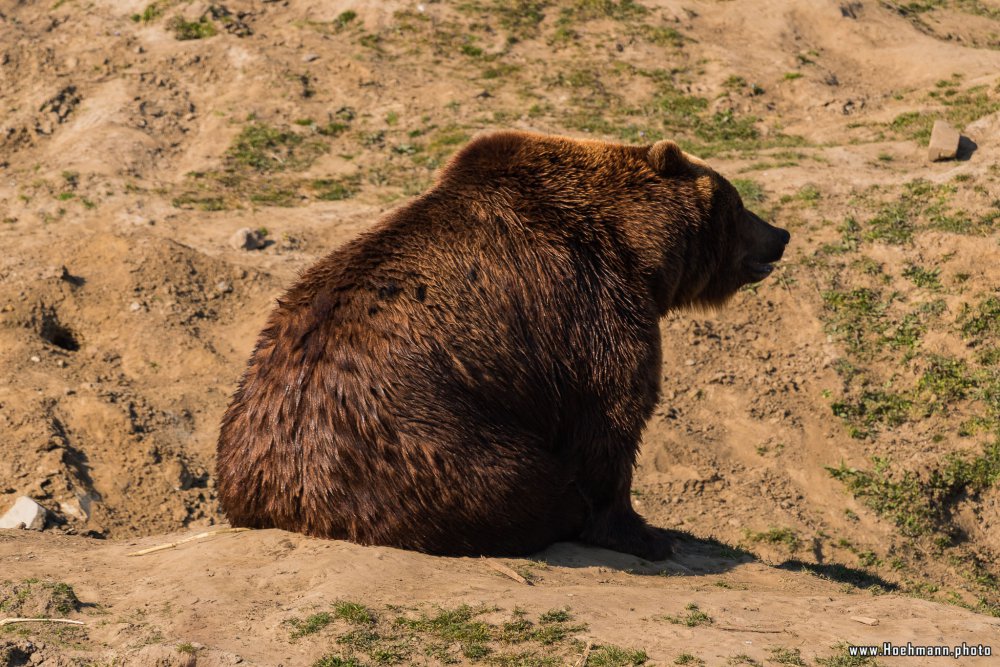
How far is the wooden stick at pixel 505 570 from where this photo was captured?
16.4ft

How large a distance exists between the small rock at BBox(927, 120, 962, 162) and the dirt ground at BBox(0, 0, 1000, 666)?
0.48ft

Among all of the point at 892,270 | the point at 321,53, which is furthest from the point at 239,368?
the point at 321,53

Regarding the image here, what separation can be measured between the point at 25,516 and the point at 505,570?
3.34 m

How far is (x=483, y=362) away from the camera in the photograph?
5.36 meters

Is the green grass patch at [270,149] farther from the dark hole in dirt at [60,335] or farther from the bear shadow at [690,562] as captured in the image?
the bear shadow at [690,562]

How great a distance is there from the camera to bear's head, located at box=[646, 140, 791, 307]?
632cm

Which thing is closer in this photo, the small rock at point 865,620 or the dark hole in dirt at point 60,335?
the small rock at point 865,620

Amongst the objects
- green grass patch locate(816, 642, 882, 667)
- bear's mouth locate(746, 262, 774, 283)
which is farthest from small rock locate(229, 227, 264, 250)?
green grass patch locate(816, 642, 882, 667)

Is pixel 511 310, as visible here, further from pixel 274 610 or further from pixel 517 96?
pixel 517 96

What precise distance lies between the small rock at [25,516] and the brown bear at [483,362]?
1.93 meters

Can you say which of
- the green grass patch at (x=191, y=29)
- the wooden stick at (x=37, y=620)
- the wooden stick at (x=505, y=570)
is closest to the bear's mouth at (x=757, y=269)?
the wooden stick at (x=505, y=570)

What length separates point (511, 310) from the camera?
555 centimetres

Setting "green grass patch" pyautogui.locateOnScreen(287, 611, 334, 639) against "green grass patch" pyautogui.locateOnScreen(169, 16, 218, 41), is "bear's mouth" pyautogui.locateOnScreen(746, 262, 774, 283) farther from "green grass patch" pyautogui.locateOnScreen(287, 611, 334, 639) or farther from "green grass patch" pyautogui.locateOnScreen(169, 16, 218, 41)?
"green grass patch" pyautogui.locateOnScreen(169, 16, 218, 41)

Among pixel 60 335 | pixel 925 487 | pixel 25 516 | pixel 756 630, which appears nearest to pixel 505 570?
pixel 756 630
